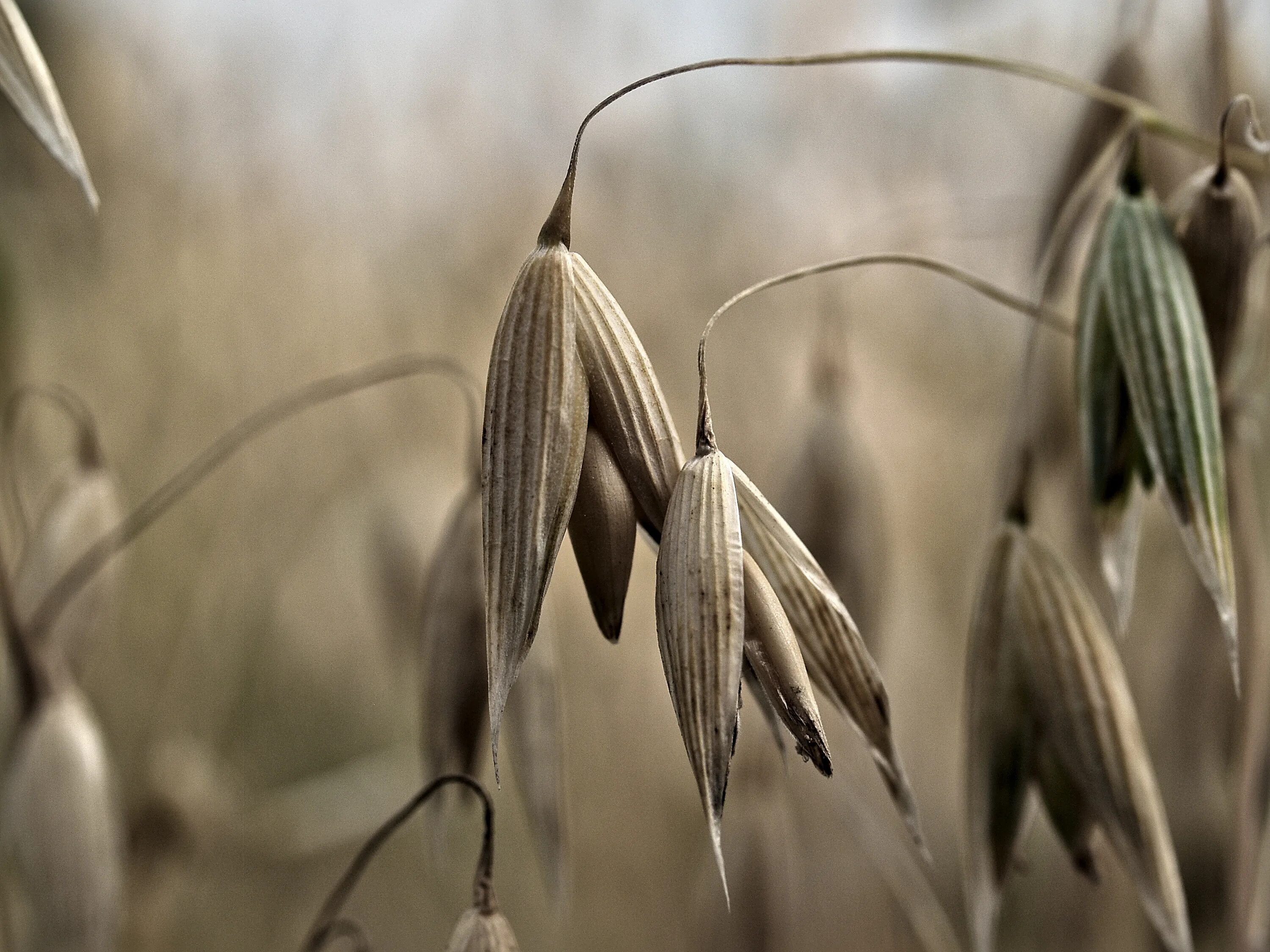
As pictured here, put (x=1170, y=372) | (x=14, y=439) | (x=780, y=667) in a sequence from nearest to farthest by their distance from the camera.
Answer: (x=780, y=667) → (x=1170, y=372) → (x=14, y=439)

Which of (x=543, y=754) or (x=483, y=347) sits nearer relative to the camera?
(x=543, y=754)

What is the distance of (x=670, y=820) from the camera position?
120 centimetres

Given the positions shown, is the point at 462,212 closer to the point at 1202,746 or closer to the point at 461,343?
the point at 461,343

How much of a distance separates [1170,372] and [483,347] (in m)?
0.98

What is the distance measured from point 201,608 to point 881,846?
65 cm

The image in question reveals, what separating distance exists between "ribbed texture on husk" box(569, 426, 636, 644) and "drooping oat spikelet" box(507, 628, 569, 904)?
0.16m

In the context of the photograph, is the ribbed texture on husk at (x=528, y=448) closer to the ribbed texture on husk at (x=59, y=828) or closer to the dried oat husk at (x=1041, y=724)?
the dried oat husk at (x=1041, y=724)

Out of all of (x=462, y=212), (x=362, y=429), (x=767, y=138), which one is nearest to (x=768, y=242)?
(x=767, y=138)

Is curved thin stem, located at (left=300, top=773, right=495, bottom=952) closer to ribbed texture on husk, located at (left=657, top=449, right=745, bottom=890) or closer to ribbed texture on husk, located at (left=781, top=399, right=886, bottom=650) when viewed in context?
ribbed texture on husk, located at (left=657, top=449, right=745, bottom=890)

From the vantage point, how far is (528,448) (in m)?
0.31

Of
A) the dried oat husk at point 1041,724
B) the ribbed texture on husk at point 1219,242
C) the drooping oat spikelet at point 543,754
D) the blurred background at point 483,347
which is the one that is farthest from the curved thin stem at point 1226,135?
the blurred background at point 483,347

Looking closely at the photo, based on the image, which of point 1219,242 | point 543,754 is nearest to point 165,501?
point 543,754

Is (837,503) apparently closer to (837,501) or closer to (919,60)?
(837,501)

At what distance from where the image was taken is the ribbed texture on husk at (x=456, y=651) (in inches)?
20.5
